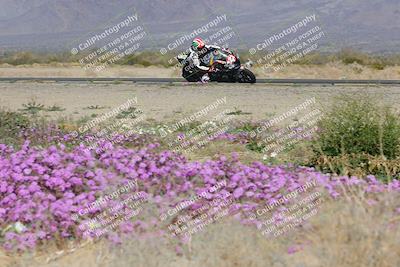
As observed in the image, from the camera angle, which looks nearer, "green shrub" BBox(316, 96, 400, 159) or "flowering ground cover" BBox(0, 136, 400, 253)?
"flowering ground cover" BBox(0, 136, 400, 253)

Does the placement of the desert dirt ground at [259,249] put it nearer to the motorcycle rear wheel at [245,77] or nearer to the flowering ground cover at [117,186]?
the flowering ground cover at [117,186]

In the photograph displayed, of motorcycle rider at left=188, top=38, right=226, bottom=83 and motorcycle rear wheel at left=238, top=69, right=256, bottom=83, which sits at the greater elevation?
motorcycle rider at left=188, top=38, right=226, bottom=83

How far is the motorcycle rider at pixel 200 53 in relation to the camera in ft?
77.4

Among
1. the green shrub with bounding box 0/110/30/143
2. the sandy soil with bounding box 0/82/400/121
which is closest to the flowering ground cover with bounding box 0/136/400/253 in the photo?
the green shrub with bounding box 0/110/30/143

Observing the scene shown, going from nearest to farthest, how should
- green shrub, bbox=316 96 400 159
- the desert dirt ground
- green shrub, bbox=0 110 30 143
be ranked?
the desert dirt ground, green shrub, bbox=316 96 400 159, green shrub, bbox=0 110 30 143

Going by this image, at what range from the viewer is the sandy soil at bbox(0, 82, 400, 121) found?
57.2 ft

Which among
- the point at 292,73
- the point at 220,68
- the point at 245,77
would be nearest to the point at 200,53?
the point at 220,68

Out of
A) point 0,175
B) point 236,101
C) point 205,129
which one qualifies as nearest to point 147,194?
point 0,175

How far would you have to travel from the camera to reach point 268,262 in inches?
204

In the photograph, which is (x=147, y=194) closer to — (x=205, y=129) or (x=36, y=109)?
(x=205, y=129)

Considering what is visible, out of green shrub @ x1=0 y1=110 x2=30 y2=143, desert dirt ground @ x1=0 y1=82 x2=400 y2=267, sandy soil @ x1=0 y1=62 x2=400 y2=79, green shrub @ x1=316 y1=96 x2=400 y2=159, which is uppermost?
green shrub @ x1=0 y1=110 x2=30 y2=143

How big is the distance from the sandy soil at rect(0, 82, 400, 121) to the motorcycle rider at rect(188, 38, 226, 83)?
90 cm

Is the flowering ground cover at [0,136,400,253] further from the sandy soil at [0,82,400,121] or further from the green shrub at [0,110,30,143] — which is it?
the sandy soil at [0,82,400,121]

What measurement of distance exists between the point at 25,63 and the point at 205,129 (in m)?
40.4
